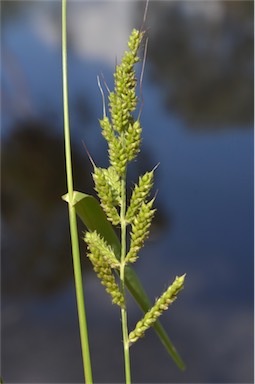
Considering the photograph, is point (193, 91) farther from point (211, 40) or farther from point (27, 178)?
point (27, 178)

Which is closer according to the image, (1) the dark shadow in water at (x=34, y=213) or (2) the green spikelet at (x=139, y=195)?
(2) the green spikelet at (x=139, y=195)

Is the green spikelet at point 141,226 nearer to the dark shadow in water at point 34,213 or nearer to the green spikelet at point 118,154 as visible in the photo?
the green spikelet at point 118,154

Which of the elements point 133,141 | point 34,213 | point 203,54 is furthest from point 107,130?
point 203,54

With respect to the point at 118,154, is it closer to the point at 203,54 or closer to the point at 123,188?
the point at 123,188

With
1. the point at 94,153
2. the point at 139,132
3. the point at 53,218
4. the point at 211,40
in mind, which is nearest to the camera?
the point at 139,132

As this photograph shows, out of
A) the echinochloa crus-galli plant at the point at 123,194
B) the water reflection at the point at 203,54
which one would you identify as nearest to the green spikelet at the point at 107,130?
the echinochloa crus-galli plant at the point at 123,194

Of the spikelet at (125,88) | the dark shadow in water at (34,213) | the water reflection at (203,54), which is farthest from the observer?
the water reflection at (203,54)

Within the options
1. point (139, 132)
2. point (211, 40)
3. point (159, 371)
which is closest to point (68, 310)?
point (159, 371)
